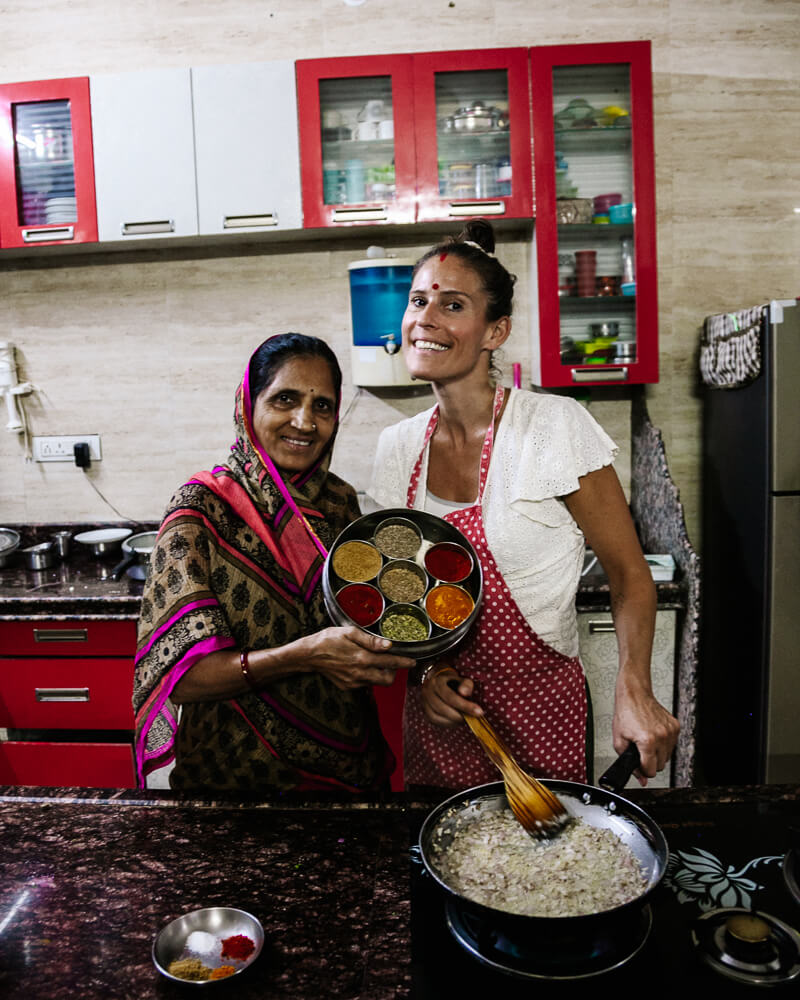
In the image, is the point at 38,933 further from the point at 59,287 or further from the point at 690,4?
the point at 690,4

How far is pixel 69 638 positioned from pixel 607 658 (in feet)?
5.29

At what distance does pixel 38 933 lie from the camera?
0.91m

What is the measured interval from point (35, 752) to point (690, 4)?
3.25 metres

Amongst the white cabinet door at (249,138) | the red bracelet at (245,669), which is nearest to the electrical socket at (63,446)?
the white cabinet door at (249,138)

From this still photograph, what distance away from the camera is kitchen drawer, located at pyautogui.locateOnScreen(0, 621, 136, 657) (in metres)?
2.45

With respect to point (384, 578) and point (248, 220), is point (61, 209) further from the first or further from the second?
point (384, 578)

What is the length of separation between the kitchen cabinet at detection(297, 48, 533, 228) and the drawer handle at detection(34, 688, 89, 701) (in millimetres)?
1618

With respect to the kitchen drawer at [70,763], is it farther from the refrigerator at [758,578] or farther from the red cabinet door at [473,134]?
the red cabinet door at [473,134]

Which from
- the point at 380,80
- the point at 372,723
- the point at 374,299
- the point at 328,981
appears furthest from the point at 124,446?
the point at 328,981

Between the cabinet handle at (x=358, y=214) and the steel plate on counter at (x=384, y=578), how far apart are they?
1471 mm

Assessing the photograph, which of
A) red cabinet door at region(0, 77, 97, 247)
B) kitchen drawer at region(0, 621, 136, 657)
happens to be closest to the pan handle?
kitchen drawer at region(0, 621, 136, 657)

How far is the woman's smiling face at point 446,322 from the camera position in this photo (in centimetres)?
156

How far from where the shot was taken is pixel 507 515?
153cm

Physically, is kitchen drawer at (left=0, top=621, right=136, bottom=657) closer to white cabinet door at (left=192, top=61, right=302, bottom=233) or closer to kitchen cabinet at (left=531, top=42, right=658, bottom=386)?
white cabinet door at (left=192, top=61, right=302, bottom=233)
